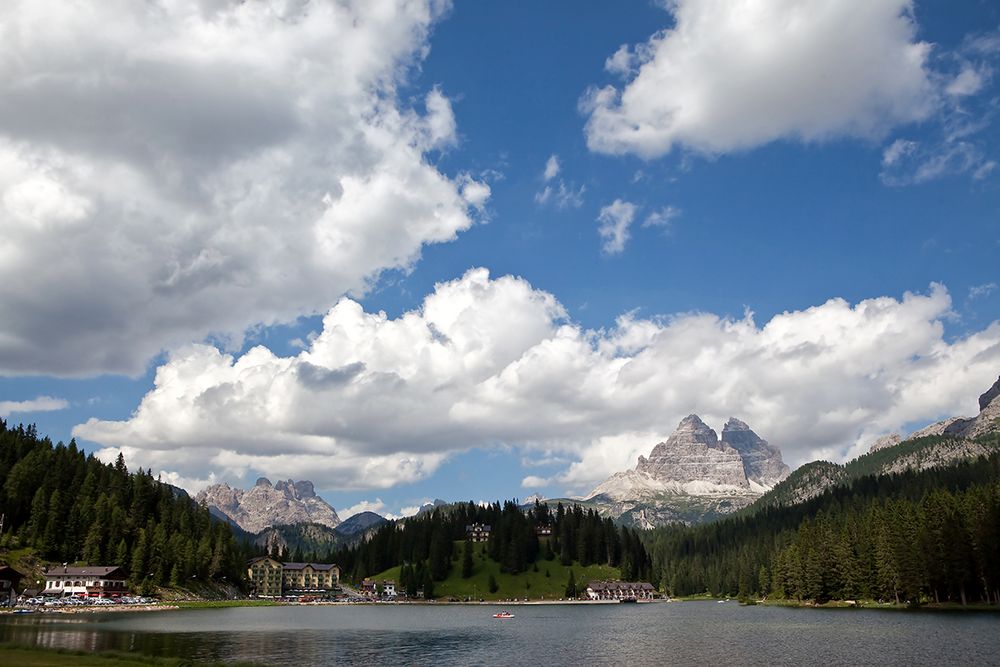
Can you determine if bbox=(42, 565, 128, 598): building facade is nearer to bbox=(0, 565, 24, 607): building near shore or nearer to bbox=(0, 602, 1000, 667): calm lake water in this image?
bbox=(0, 565, 24, 607): building near shore

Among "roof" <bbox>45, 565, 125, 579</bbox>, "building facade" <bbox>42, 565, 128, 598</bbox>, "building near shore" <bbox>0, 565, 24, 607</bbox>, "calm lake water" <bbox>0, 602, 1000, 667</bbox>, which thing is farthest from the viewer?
"roof" <bbox>45, 565, 125, 579</bbox>

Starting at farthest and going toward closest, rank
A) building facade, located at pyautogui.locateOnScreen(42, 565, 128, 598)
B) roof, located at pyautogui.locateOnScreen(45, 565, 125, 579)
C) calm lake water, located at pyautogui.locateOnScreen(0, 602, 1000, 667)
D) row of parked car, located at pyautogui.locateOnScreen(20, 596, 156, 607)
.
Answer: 1. roof, located at pyautogui.locateOnScreen(45, 565, 125, 579)
2. building facade, located at pyautogui.locateOnScreen(42, 565, 128, 598)
3. row of parked car, located at pyautogui.locateOnScreen(20, 596, 156, 607)
4. calm lake water, located at pyautogui.locateOnScreen(0, 602, 1000, 667)

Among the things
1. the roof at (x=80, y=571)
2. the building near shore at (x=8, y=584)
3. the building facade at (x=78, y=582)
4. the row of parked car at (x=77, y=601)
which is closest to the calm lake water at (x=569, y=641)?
the row of parked car at (x=77, y=601)

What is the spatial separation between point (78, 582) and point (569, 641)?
141m

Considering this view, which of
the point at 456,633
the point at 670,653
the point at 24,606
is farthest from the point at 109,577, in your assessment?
the point at 670,653

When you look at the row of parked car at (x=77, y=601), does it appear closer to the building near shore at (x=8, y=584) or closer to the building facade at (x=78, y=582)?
the building facade at (x=78, y=582)

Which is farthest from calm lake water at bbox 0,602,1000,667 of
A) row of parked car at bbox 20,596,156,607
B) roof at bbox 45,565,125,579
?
roof at bbox 45,565,125,579

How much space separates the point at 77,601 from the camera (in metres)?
175

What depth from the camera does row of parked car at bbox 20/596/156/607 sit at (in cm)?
16575

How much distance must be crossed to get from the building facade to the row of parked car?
12.8 ft

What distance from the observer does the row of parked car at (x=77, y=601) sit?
544 feet

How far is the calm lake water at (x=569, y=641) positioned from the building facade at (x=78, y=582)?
46.7m

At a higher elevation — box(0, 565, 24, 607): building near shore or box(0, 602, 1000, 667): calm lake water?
box(0, 565, 24, 607): building near shore

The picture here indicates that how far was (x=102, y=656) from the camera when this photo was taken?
66.8 m
